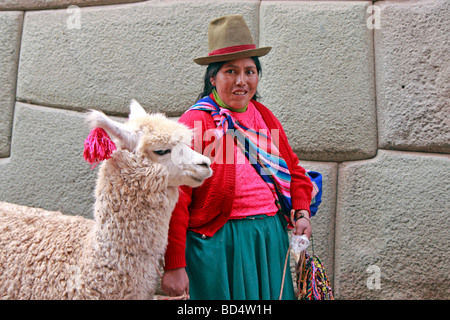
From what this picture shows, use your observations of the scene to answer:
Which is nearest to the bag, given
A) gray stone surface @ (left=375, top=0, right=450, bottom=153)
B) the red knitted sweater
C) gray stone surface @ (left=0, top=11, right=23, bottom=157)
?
the red knitted sweater

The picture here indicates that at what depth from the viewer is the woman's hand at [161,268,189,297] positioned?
1.39 meters

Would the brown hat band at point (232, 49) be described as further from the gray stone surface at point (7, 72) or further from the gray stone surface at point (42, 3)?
the gray stone surface at point (7, 72)

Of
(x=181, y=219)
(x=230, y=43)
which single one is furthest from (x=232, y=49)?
(x=181, y=219)

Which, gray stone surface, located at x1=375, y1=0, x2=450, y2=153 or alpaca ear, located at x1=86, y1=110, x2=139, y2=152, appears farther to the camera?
gray stone surface, located at x1=375, y1=0, x2=450, y2=153

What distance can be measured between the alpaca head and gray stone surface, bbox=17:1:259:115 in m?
1.00

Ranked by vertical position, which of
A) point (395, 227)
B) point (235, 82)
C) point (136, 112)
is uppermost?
point (235, 82)

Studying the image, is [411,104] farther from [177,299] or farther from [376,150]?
[177,299]

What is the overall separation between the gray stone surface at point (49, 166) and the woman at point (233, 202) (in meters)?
1.02

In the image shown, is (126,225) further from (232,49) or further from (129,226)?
(232,49)

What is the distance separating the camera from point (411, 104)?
221 cm

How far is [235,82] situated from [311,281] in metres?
0.80

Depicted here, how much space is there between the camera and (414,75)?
2.21 meters

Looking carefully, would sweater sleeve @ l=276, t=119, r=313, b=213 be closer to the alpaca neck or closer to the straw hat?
the straw hat

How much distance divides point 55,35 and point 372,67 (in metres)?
1.74
